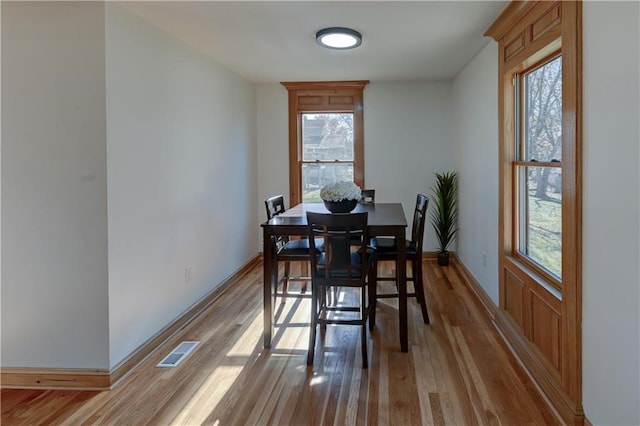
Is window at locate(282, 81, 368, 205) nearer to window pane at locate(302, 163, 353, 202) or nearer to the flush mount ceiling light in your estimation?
window pane at locate(302, 163, 353, 202)

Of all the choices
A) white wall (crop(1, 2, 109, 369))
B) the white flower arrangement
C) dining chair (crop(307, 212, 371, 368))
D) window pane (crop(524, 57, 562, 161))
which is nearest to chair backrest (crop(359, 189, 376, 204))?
the white flower arrangement

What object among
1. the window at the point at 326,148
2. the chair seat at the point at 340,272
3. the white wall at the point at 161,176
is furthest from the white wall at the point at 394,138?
the chair seat at the point at 340,272

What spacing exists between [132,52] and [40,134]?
764mm

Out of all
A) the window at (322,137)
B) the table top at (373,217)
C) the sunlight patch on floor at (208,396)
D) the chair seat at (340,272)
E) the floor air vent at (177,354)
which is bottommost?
the sunlight patch on floor at (208,396)

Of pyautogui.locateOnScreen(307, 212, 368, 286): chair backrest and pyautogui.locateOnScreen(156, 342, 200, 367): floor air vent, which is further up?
pyautogui.locateOnScreen(307, 212, 368, 286): chair backrest

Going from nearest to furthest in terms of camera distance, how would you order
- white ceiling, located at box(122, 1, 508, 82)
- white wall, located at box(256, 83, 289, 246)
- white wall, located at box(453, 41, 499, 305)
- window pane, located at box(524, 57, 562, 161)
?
window pane, located at box(524, 57, 562, 161) → white ceiling, located at box(122, 1, 508, 82) → white wall, located at box(453, 41, 499, 305) → white wall, located at box(256, 83, 289, 246)

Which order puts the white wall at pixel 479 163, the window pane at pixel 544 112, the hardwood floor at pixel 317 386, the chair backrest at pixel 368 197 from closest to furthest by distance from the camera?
the hardwood floor at pixel 317 386, the window pane at pixel 544 112, the white wall at pixel 479 163, the chair backrest at pixel 368 197

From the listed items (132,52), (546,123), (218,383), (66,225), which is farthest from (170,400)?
(546,123)

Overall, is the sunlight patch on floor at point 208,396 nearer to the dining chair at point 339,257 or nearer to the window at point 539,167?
the dining chair at point 339,257

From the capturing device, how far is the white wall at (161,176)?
2613mm

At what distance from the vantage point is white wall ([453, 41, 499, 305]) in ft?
11.7

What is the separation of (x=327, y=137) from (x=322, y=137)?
0.23 ft

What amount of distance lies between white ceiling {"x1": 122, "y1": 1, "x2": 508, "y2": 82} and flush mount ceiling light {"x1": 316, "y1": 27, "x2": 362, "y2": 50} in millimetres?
69

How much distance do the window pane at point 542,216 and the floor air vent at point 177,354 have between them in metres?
2.40
